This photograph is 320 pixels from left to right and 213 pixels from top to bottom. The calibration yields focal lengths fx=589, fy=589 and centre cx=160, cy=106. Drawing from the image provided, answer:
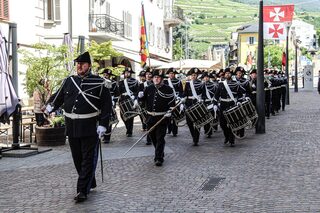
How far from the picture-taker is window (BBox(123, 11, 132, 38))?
1486 inches

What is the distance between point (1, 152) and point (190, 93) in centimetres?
529

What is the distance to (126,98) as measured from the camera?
1702 cm

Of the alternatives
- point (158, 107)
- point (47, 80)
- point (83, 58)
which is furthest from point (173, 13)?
point (83, 58)

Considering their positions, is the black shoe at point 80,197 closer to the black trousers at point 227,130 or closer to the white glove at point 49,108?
the white glove at point 49,108

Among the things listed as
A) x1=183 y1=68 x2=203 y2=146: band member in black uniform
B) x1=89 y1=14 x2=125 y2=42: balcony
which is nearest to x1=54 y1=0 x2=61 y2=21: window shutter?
x1=89 y1=14 x2=125 y2=42: balcony

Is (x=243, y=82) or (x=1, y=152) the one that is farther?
(x=243, y=82)

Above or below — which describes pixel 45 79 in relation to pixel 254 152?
above

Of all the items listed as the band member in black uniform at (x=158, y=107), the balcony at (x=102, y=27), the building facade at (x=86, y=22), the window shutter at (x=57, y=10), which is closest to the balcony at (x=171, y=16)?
the building facade at (x=86, y=22)

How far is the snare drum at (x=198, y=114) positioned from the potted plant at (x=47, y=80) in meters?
3.22

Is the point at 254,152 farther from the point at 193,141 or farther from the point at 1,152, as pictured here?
the point at 1,152

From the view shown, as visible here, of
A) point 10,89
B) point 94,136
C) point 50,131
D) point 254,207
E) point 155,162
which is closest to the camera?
point 254,207

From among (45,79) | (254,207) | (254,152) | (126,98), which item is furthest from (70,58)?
(254,207)

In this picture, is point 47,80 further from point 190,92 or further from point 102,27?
point 102,27

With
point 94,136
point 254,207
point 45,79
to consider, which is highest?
point 45,79
